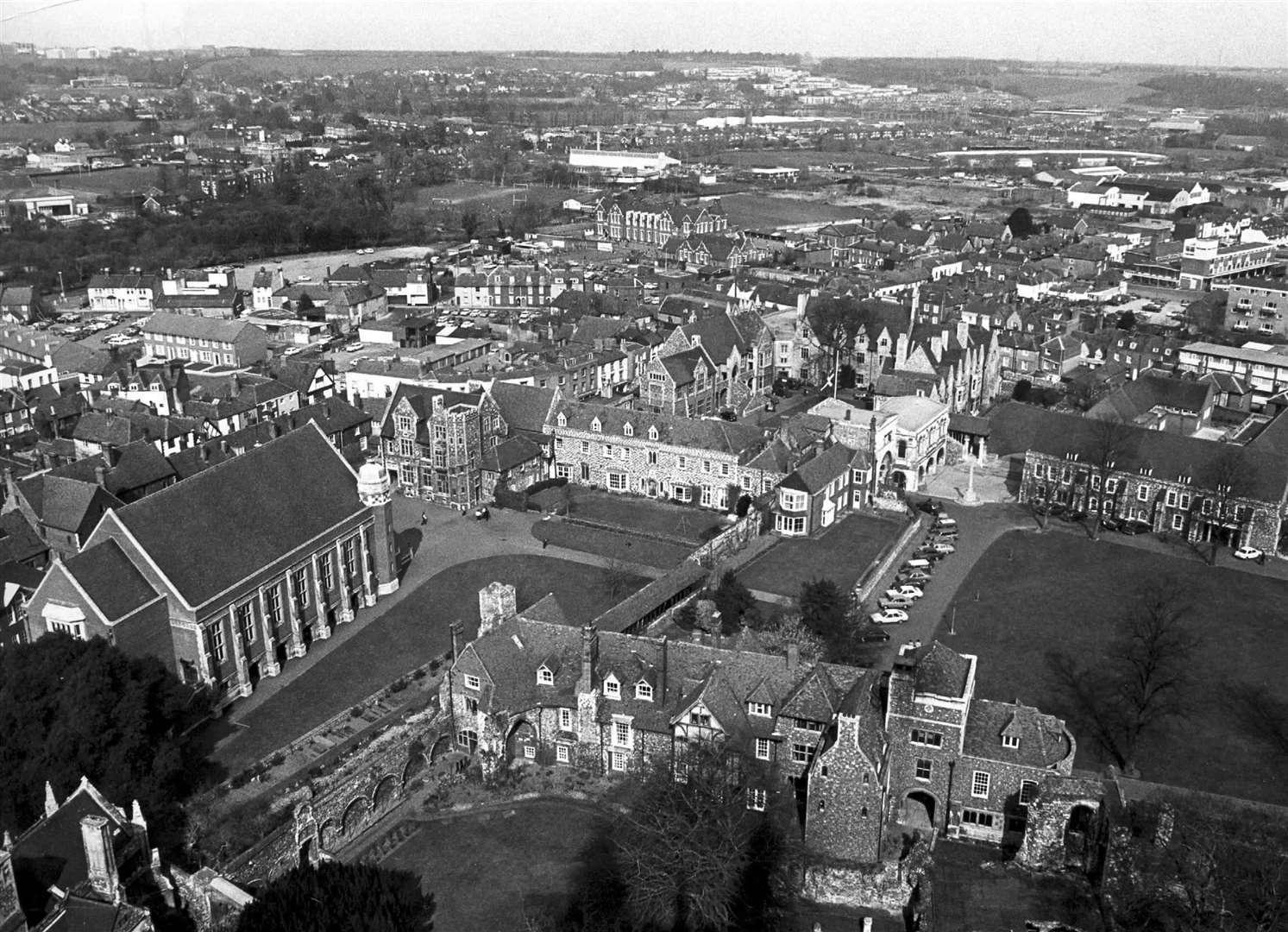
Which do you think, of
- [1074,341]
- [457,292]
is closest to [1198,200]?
[1074,341]

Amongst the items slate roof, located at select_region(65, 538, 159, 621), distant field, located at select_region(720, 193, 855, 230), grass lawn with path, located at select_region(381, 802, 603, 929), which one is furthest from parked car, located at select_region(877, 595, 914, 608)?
distant field, located at select_region(720, 193, 855, 230)

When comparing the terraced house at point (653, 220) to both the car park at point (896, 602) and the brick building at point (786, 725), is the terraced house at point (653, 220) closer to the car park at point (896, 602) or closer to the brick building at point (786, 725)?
the car park at point (896, 602)

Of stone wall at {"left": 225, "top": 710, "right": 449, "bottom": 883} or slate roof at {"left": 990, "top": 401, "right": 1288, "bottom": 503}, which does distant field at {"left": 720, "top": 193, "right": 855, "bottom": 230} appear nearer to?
slate roof at {"left": 990, "top": 401, "right": 1288, "bottom": 503}

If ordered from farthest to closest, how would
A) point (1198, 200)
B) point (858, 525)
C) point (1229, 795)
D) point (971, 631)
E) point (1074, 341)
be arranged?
point (1198, 200) < point (1074, 341) < point (858, 525) < point (971, 631) < point (1229, 795)

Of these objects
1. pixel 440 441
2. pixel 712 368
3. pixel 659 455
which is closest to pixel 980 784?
pixel 659 455

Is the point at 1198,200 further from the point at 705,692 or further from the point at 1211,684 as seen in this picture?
the point at 705,692

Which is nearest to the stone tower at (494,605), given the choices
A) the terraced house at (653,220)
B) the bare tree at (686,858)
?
the bare tree at (686,858)
